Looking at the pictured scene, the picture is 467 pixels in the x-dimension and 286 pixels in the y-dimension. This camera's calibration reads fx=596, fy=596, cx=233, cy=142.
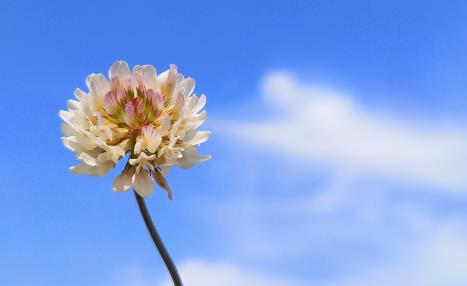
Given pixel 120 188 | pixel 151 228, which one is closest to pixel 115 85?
pixel 120 188

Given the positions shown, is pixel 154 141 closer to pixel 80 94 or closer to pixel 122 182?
pixel 122 182

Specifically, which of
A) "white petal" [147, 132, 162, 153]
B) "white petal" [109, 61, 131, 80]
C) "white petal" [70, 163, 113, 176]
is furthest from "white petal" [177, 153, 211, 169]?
"white petal" [109, 61, 131, 80]

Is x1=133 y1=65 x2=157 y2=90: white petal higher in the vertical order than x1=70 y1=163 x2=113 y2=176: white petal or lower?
higher

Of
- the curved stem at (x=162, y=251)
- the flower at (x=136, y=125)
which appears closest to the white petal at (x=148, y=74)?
the flower at (x=136, y=125)

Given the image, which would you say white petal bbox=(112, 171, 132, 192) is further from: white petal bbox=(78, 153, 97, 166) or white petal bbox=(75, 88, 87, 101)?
white petal bbox=(75, 88, 87, 101)

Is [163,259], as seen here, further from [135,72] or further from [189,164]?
[135,72]

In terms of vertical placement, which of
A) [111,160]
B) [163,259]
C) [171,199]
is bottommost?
[163,259]

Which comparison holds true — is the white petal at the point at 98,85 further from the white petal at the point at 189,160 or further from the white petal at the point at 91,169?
the white petal at the point at 189,160
